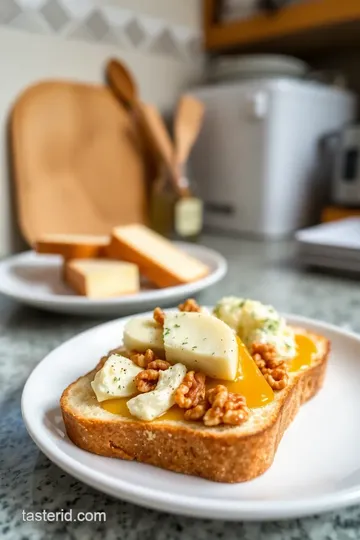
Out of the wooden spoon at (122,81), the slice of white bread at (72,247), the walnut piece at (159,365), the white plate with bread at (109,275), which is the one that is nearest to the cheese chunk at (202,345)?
the walnut piece at (159,365)

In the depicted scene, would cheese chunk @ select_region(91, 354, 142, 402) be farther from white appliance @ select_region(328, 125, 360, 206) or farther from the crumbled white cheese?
white appliance @ select_region(328, 125, 360, 206)

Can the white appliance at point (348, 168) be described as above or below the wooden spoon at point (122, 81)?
below

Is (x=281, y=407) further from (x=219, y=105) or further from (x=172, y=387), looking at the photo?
(x=219, y=105)

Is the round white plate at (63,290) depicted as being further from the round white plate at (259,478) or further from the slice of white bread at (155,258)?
the round white plate at (259,478)

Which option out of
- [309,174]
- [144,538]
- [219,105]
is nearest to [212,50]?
[219,105]

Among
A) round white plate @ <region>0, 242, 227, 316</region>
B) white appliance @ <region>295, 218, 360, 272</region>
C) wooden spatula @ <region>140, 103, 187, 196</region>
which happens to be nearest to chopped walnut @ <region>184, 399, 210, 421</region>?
round white plate @ <region>0, 242, 227, 316</region>

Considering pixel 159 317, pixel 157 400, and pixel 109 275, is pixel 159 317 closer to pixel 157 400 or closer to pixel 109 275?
pixel 157 400

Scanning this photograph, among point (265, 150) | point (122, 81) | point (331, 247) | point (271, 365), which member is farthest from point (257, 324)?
point (122, 81)
